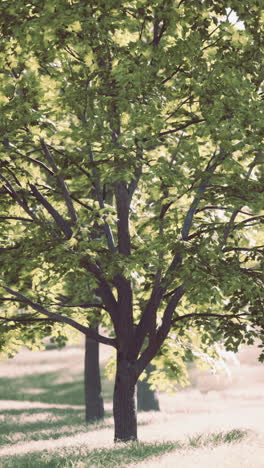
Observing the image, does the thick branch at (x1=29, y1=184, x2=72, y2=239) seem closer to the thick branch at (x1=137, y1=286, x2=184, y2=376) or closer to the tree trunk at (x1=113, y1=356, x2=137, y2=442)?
the thick branch at (x1=137, y1=286, x2=184, y2=376)

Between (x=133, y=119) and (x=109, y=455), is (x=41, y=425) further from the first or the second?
(x=133, y=119)

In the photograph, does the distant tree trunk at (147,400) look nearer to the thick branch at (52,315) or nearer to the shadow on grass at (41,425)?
the shadow on grass at (41,425)

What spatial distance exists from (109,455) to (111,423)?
34.8ft

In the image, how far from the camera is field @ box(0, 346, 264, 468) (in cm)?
1068

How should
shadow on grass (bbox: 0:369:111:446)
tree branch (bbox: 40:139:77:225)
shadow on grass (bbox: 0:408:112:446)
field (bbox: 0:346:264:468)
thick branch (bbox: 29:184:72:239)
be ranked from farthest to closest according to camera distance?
shadow on grass (bbox: 0:369:111:446)
shadow on grass (bbox: 0:408:112:446)
thick branch (bbox: 29:184:72:239)
tree branch (bbox: 40:139:77:225)
field (bbox: 0:346:264:468)

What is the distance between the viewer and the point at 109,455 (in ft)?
36.7

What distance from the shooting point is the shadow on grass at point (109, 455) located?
34.5ft

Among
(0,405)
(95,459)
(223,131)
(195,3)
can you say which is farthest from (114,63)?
(0,405)

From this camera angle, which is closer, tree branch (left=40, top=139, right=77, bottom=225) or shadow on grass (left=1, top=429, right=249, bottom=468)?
shadow on grass (left=1, top=429, right=249, bottom=468)

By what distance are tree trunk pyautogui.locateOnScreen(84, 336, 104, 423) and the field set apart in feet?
2.18

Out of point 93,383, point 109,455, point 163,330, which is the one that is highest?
point 93,383

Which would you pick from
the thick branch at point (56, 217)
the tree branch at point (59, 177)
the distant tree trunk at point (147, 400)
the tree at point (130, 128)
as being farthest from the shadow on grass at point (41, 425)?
the tree branch at point (59, 177)

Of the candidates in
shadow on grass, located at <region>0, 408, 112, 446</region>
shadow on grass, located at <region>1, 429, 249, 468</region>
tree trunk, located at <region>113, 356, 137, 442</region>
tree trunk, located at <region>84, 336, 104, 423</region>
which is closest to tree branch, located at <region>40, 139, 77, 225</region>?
tree trunk, located at <region>113, 356, 137, 442</region>

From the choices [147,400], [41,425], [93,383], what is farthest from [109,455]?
[147,400]
